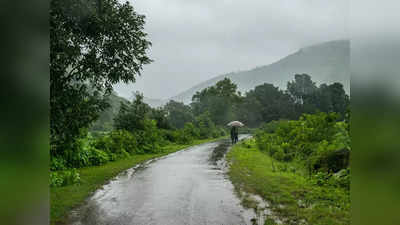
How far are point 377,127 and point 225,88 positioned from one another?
368 inches

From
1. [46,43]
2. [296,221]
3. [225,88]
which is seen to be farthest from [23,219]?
[225,88]

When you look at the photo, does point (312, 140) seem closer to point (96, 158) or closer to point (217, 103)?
point (217, 103)

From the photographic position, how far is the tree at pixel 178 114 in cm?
Result: 1441

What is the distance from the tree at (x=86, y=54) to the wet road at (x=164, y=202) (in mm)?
1918

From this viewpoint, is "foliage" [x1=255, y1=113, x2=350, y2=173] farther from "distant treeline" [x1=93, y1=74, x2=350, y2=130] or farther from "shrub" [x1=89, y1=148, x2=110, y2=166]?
"shrub" [x1=89, y1=148, x2=110, y2=166]

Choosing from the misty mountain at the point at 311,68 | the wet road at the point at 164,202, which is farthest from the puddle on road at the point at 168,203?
the misty mountain at the point at 311,68

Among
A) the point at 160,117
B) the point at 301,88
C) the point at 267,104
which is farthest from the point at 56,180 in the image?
the point at 160,117

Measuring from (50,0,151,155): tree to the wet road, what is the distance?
6.29 ft

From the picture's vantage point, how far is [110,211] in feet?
15.5

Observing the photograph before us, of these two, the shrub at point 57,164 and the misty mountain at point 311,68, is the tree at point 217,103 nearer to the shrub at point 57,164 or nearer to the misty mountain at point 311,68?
the misty mountain at point 311,68

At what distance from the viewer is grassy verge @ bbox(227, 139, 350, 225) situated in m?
4.29

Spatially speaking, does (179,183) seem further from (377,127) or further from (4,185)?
(377,127)

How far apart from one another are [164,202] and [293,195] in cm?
249

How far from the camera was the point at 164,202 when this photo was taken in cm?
522
